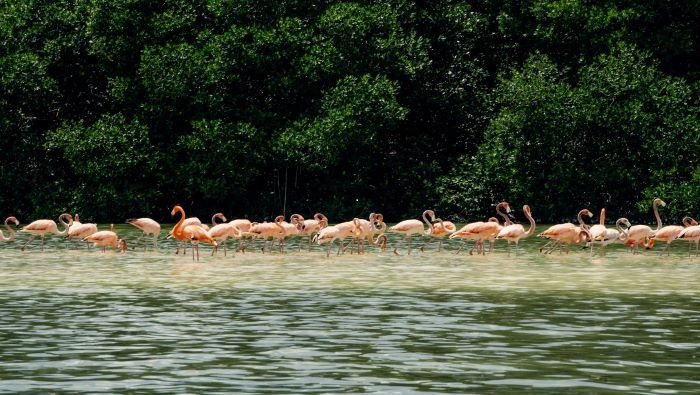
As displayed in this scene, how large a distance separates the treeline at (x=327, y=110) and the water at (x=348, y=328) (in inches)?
879

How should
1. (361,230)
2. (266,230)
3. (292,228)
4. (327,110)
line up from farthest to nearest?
(327,110)
(292,228)
(266,230)
(361,230)

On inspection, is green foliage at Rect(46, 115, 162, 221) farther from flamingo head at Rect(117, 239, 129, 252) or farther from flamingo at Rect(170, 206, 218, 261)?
flamingo at Rect(170, 206, 218, 261)

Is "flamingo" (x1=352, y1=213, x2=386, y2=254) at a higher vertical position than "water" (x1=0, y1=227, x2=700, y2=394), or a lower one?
higher

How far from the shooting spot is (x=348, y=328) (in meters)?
17.7

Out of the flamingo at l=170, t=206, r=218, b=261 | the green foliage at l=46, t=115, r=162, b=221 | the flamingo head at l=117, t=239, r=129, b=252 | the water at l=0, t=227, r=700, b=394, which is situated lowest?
the water at l=0, t=227, r=700, b=394

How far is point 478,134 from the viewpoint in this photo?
5694 cm

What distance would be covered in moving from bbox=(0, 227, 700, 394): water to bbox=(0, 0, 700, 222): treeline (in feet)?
73.2

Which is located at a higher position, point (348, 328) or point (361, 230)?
point (361, 230)

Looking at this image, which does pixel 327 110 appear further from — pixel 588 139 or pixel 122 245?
pixel 122 245

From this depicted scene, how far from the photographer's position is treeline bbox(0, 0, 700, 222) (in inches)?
2028

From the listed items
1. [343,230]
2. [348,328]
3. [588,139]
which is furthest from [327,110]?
[348,328]

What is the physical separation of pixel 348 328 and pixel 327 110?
34729mm

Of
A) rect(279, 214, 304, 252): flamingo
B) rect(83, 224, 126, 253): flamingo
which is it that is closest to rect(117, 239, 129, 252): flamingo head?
rect(83, 224, 126, 253): flamingo

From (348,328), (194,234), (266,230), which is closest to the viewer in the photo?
(348,328)
